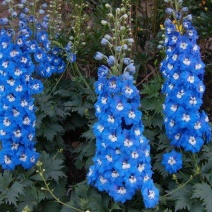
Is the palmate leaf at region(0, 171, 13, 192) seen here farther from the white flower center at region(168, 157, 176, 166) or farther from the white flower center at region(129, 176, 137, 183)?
the white flower center at region(168, 157, 176, 166)

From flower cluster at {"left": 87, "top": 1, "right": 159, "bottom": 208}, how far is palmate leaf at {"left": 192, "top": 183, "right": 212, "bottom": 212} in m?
0.39

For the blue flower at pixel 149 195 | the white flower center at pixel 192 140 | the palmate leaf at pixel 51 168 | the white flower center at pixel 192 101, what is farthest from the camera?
the palmate leaf at pixel 51 168

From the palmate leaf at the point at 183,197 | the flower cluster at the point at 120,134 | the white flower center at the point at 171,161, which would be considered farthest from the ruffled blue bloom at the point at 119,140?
the white flower center at the point at 171,161

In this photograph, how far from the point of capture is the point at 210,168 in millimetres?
3955

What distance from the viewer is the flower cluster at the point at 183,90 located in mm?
3639

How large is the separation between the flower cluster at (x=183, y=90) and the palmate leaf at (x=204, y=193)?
26 centimetres

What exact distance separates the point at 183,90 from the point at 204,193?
2.67ft

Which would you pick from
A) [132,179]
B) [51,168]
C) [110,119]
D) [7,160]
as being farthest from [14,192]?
[110,119]

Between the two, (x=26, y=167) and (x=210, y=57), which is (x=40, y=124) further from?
Result: (x=210, y=57)

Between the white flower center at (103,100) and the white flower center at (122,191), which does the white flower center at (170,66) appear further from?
the white flower center at (122,191)

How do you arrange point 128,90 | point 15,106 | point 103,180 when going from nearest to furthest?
1. point 128,90
2. point 103,180
3. point 15,106

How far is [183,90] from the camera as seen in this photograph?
370 cm

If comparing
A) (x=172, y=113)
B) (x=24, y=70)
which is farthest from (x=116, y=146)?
(x=24, y=70)

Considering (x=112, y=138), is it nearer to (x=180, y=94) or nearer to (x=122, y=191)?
(x=122, y=191)
